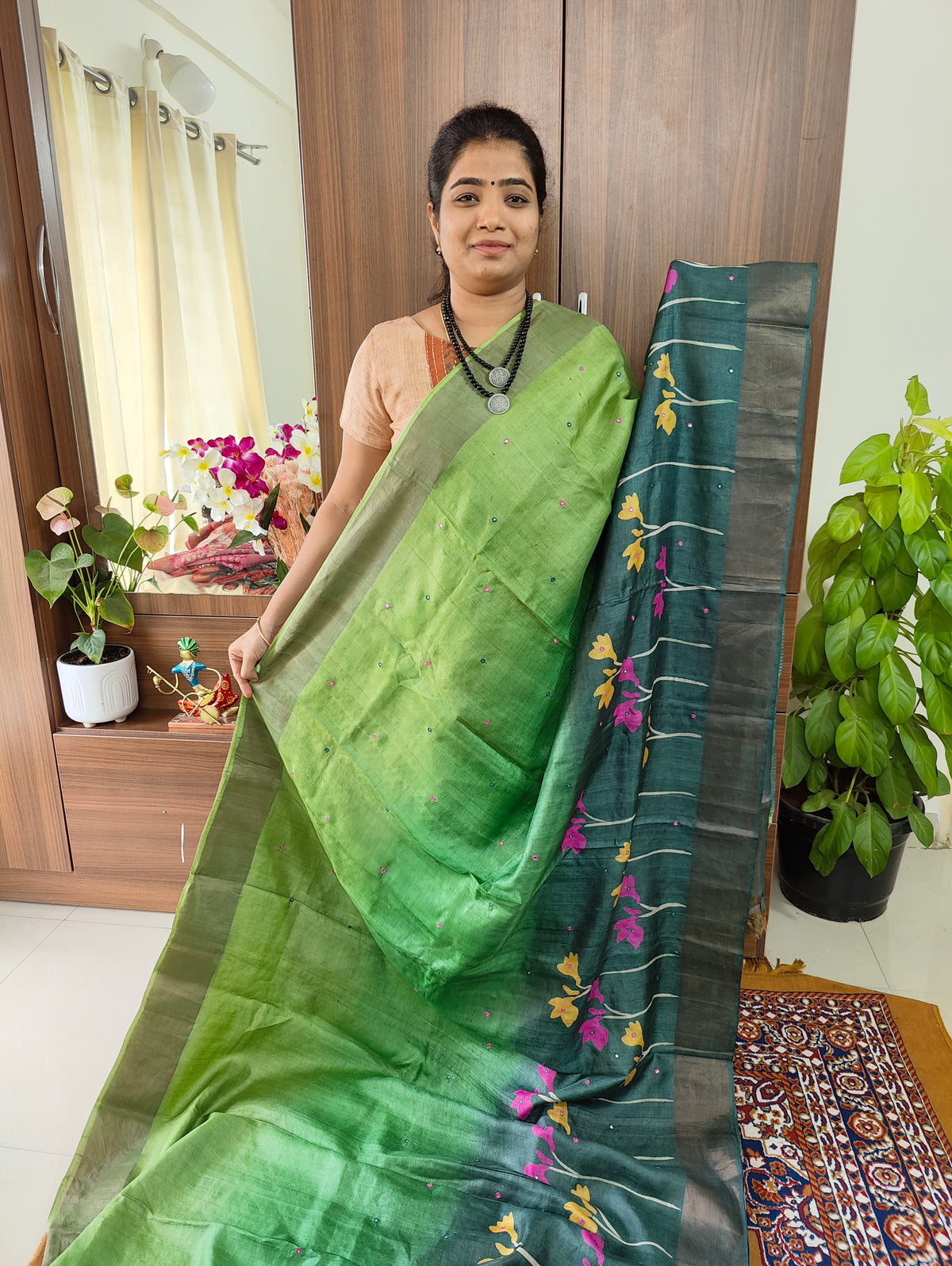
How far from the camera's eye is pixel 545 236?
1.57 meters

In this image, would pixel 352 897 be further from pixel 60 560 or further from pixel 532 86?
pixel 532 86

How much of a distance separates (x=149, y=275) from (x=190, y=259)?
0.36ft

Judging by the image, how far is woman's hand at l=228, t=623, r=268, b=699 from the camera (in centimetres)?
136

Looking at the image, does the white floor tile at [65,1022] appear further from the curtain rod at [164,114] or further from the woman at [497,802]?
the curtain rod at [164,114]

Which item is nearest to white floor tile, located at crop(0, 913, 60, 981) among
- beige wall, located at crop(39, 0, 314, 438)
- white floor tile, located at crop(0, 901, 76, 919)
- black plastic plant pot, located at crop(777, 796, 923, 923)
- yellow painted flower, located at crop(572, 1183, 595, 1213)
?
white floor tile, located at crop(0, 901, 76, 919)

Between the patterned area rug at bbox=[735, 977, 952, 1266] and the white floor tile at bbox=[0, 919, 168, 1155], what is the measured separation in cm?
116

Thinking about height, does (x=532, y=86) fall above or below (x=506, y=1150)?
above

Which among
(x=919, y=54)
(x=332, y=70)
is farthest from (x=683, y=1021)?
(x=919, y=54)

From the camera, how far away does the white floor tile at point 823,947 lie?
1.84 m

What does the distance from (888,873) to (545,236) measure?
1605 millimetres

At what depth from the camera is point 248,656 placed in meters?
1.36

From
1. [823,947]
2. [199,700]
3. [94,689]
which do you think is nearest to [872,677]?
[823,947]

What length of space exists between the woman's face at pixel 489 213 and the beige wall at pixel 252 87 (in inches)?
25.9

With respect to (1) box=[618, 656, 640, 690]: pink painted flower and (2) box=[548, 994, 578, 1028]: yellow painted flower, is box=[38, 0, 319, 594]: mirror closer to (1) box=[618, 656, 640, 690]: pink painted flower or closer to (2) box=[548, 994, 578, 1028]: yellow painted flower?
(1) box=[618, 656, 640, 690]: pink painted flower
